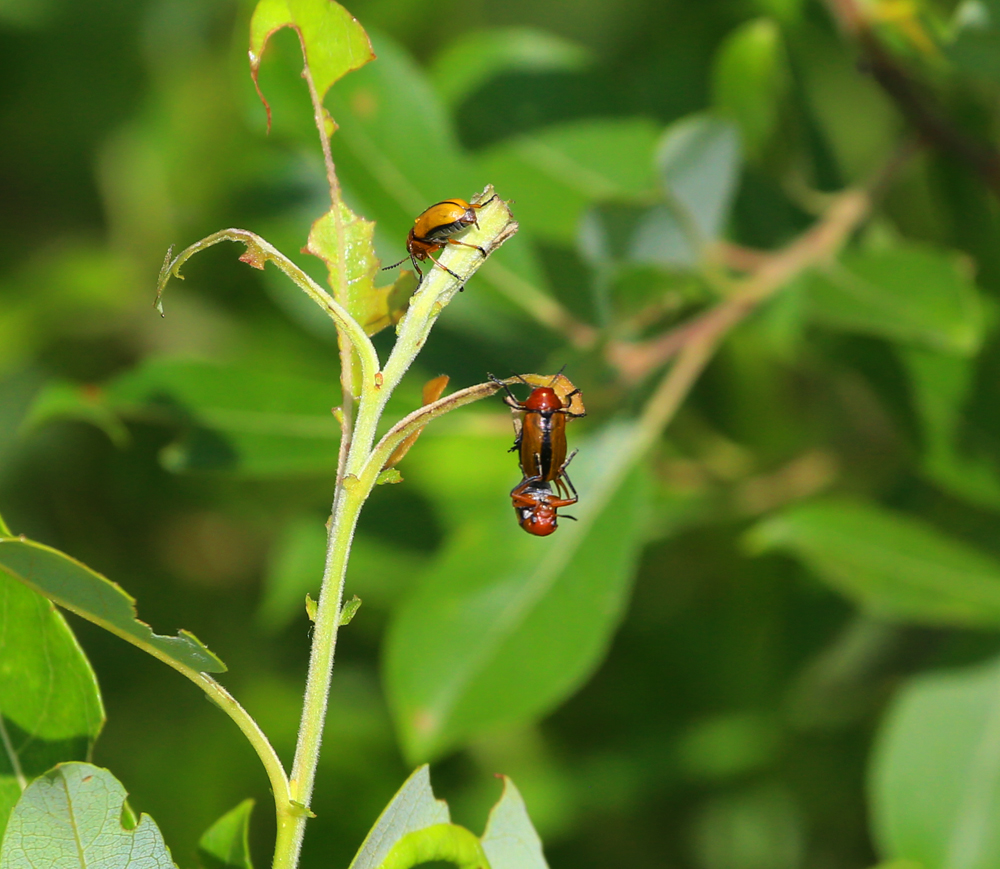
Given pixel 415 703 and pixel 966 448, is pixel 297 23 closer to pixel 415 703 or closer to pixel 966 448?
pixel 415 703

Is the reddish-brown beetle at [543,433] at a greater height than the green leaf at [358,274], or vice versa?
the green leaf at [358,274]

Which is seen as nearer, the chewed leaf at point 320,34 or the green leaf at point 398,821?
the green leaf at point 398,821

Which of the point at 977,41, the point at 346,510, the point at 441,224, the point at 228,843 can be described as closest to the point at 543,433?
the point at 441,224

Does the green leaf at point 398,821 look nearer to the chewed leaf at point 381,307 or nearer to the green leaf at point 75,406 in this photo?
the chewed leaf at point 381,307

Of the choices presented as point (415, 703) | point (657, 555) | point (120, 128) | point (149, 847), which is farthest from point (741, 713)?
point (120, 128)

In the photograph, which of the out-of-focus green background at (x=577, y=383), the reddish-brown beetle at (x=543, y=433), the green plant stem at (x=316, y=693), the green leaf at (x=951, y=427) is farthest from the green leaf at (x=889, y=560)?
the green plant stem at (x=316, y=693)

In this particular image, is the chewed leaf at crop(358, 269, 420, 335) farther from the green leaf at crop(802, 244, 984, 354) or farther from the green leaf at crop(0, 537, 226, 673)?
the green leaf at crop(802, 244, 984, 354)

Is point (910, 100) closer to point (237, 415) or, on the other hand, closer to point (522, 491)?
point (522, 491)
